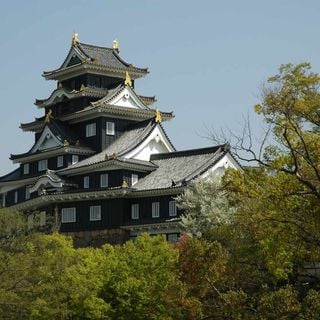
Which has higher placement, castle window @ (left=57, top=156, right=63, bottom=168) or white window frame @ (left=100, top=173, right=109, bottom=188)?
castle window @ (left=57, top=156, right=63, bottom=168)

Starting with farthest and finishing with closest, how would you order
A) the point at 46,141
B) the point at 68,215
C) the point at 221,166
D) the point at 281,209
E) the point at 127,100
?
the point at 46,141
the point at 127,100
the point at 68,215
the point at 221,166
the point at 281,209

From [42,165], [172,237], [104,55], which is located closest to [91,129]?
[42,165]

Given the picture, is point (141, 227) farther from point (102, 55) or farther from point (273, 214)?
point (273, 214)

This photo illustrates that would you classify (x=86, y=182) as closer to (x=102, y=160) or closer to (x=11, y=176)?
(x=102, y=160)

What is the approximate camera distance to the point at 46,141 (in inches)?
2324

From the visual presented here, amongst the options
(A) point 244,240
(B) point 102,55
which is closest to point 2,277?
(A) point 244,240

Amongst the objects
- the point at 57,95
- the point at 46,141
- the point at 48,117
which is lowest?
the point at 46,141

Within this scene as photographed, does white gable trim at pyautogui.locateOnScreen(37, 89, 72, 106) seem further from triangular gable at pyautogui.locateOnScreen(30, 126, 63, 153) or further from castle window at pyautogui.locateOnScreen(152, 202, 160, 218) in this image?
castle window at pyautogui.locateOnScreen(152, 202, 160, 218)

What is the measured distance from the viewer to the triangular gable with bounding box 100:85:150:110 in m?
56.7

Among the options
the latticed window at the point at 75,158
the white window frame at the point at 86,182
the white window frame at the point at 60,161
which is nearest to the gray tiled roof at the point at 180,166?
the white window frame at the point at 86,182

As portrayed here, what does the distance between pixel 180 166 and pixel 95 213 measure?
21.1 ft

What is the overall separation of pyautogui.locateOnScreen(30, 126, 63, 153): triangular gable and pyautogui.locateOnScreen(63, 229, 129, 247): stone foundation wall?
7.84 m

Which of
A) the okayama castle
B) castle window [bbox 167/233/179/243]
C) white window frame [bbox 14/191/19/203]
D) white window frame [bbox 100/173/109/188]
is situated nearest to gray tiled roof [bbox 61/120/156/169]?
the okayama castle

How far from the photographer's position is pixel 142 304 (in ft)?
101
